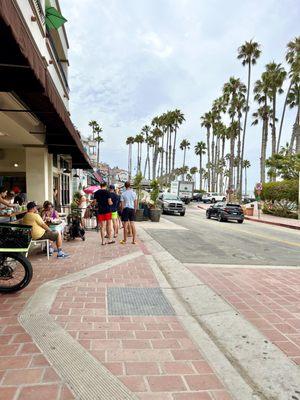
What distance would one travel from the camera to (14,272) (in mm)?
5191

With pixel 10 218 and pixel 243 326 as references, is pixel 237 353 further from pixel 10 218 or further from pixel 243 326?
pixel 10 218

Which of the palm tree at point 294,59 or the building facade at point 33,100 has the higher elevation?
the palm tree at point 294,59

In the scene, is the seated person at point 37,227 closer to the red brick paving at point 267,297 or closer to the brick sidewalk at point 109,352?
the brick sidewalk at point 109,352

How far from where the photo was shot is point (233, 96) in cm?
4897

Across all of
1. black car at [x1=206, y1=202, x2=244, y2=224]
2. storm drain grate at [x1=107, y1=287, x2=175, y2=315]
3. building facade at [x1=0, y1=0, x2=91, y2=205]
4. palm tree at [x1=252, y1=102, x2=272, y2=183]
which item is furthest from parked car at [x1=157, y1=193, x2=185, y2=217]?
storm drain grate at [x1=107, y1=287, x2=175, y2=315]

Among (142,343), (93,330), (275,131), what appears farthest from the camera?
(275,131)

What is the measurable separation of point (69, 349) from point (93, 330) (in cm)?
52

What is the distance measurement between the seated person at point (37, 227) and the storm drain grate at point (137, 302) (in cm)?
241

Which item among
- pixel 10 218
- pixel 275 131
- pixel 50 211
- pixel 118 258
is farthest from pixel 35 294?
pixel 275 131

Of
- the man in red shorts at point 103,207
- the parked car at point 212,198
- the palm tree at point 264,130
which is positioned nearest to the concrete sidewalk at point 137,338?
the man in red shorts at point 103,207

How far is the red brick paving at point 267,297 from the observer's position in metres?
3.95

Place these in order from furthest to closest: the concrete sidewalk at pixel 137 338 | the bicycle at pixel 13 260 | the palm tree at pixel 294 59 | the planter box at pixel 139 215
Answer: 1. the palm tree at pixel 294 59
2. the planter box at pixel 139 215
3. the bicycle at pixel 13 260
4. the concrete sidewalk at pixel 137 338

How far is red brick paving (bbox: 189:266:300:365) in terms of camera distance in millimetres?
3953

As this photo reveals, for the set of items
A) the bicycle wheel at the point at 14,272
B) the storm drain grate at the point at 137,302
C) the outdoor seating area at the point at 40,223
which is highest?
the outdoor seating area at the point at 40,223
